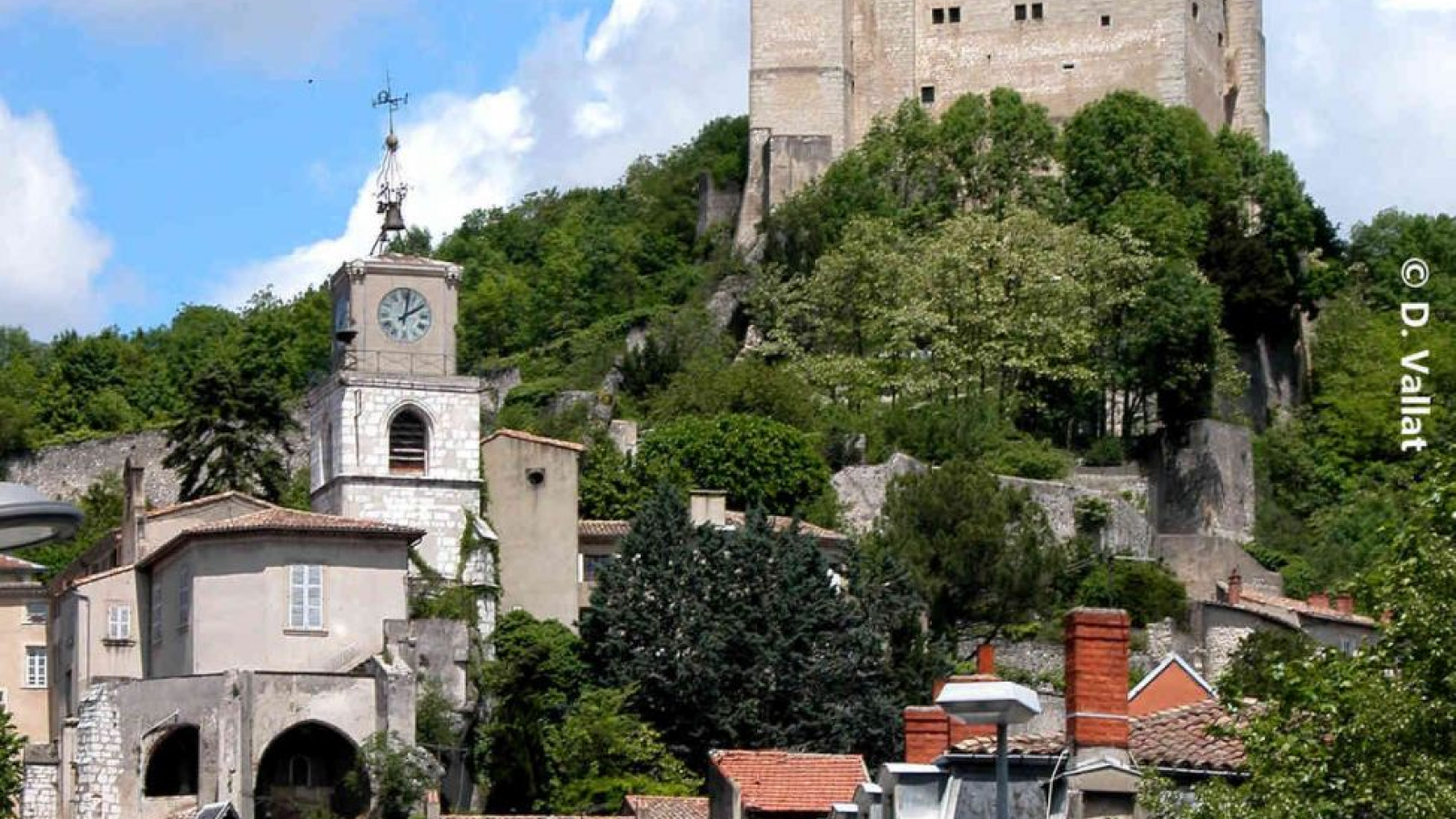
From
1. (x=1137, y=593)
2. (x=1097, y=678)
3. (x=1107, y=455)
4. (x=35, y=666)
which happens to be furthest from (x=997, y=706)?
(x=1107, y=455)

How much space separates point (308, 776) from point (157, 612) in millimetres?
5692

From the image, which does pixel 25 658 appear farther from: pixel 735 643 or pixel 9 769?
pixel 735 643

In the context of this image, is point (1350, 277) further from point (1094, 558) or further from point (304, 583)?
point (304, 583)

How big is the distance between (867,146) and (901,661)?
40544 mm

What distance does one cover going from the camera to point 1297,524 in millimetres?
89375

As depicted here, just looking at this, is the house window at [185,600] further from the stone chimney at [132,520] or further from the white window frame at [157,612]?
the stone chimney at [132,520]

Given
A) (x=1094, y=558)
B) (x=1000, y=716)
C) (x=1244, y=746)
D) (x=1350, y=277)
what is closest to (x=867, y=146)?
(x=1350, y=277)

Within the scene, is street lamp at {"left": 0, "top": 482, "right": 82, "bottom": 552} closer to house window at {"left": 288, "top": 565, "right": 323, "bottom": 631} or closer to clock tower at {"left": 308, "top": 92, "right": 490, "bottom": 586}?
house window at {"left": 288, "top": 565, "right": 323, "bottom": 631}

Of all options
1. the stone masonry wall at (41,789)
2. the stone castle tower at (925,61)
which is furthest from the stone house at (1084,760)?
the stone castle tower at (925,61)

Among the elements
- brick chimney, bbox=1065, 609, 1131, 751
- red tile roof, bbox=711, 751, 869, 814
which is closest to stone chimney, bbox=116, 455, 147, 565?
red tile roof, bbox=711, 751, 869, 814

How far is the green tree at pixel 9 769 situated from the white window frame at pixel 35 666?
19.1ft

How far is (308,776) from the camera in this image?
199 feet

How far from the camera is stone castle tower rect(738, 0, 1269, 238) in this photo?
345 feet

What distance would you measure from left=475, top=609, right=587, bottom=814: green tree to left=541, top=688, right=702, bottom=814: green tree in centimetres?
47
